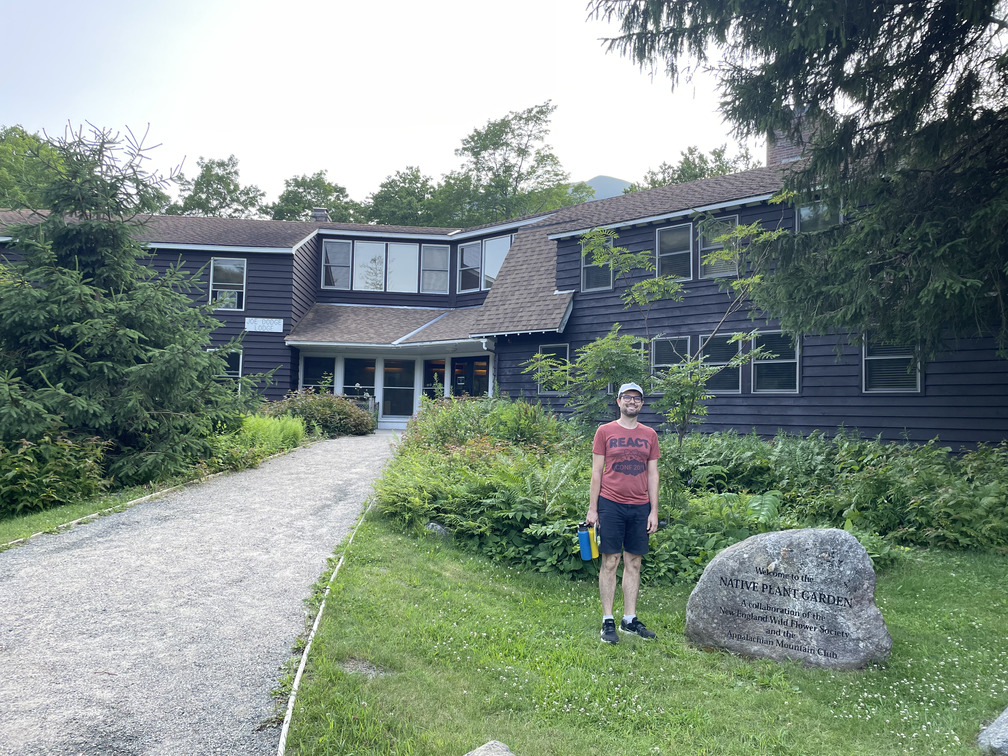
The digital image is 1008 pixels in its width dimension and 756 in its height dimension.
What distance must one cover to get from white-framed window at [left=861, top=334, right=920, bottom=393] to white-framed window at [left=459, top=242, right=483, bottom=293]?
13691mm

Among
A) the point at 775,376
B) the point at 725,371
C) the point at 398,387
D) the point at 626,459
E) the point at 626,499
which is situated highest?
the point at 725,371

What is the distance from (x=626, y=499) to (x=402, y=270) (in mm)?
20866

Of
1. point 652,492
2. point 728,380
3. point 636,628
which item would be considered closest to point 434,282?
point 728,380

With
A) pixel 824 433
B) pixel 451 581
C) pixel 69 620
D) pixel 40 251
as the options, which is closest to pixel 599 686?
pixel 451 581

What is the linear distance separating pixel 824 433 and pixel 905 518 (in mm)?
6143

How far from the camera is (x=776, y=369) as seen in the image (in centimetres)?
1533

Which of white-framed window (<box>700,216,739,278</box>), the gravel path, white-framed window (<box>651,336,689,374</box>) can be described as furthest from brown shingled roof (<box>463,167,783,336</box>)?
the gravel path

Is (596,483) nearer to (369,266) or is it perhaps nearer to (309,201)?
(369,266)

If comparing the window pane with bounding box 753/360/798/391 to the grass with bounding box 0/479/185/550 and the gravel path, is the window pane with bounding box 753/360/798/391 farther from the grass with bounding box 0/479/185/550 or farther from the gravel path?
the grass with bounding box 0/479/185/550

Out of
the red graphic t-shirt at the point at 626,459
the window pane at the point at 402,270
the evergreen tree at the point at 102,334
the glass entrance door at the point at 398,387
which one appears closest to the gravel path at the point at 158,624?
the evergreen tree at the point at 102,334

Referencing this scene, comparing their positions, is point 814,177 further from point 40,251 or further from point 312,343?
point 312,343

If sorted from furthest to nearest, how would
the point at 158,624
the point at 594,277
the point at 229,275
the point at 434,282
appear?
the point at 434,282 → the point at 229,275 → the point at 594,277 → the point at 158,624

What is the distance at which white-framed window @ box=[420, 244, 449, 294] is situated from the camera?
25.1m

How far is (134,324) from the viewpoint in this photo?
436 inches
